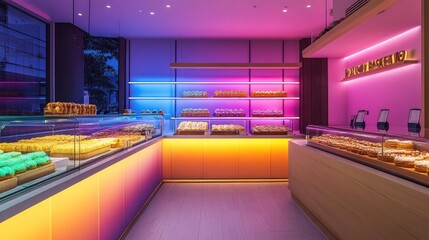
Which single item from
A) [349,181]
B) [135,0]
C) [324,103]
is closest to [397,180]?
[349,181]

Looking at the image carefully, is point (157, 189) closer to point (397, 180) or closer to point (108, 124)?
point (108, 124)

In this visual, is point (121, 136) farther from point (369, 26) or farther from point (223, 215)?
point (369, 26)

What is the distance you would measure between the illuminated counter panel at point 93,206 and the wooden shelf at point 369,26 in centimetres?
308

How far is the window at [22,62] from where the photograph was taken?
20.1ft

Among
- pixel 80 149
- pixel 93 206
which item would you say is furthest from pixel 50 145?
pixel 93 206

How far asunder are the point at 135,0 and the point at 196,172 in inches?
128

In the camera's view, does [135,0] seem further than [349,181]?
Yes

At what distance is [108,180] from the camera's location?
9.12ft

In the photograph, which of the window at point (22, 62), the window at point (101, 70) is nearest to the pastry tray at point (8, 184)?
the window at point (22, 62)

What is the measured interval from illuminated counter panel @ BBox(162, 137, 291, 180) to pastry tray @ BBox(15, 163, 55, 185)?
3788mm

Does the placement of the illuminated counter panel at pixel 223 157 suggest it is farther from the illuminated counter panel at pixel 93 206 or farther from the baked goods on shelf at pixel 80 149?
the baked goods on shelf at pixel 80 149

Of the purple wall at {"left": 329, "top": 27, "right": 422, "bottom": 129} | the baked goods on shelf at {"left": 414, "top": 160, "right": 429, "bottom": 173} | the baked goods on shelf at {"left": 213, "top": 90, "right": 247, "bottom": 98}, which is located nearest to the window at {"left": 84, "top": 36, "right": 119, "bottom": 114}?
the baked goods on shelf at {"left": 213, "top": 90, "right": 247, "bottom": 98}

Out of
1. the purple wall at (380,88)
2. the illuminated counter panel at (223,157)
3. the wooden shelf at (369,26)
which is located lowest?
the illuminated counter panel at (223,157)

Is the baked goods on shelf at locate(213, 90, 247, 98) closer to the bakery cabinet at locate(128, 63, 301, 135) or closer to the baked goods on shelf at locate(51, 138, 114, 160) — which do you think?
the bakery cabinet at locate(128, 63, 301, 135)
